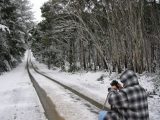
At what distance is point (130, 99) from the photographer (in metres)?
5.43

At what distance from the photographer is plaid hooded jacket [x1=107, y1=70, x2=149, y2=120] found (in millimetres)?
5391

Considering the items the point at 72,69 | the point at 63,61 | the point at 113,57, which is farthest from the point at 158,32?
the point at 63,61

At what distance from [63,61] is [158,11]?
26.2 metres

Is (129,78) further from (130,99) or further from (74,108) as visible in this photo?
(74,108)

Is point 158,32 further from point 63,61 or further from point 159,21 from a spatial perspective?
point 63,61

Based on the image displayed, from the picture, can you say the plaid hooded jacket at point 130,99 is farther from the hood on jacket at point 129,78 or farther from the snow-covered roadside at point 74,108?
the snow-covered roadside at point 74,108

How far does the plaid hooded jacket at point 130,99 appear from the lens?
17.7 ft

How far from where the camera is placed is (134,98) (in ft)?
17.8

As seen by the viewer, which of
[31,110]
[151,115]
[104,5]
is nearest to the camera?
[151,115]

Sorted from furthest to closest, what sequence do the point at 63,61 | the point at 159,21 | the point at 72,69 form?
1. the point at 63,61
2. the point at 72,69
3. the point at 159,21

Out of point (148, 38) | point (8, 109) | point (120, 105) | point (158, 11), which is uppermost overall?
point (158, 11)

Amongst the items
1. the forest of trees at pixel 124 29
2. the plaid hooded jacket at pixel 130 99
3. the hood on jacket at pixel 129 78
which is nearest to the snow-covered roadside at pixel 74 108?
the plaid hooded jacket at pixel 130 99

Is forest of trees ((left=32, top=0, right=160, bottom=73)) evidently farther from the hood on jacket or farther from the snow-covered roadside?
the hood on jacket

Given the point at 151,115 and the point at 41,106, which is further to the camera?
the point at 41,106
